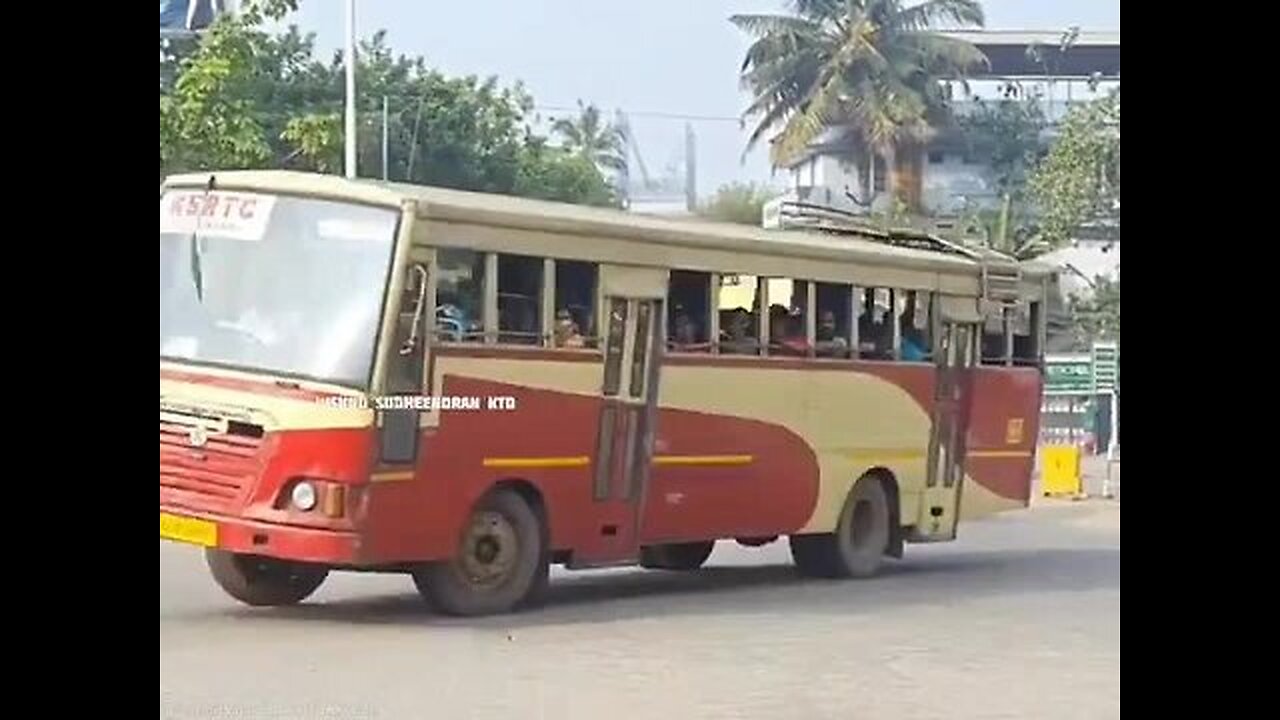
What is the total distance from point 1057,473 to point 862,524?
7.94ft

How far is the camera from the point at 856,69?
890 cm

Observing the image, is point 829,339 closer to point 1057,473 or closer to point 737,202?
point 737,202

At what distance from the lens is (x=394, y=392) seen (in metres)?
9.47

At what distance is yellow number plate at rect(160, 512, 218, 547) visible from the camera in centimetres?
945

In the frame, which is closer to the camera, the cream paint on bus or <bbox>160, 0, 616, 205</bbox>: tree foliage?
<bbox>160, 0, 616, 205</bbox>: tree foliage

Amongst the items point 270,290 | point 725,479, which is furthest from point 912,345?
point 270,290

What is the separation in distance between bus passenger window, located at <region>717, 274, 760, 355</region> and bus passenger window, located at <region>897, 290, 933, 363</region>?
1259mm

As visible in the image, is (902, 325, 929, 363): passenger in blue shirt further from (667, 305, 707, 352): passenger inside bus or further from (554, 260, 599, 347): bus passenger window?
(554, 260, 599, 347): bus passenger window

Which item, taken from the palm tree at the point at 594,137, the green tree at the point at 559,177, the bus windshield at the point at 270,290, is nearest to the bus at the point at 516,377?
the bus windshield at the point at 270,290

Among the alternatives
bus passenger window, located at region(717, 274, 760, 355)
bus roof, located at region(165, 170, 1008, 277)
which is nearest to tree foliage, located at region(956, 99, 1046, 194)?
bus roof, located at region(165, 170, 1008, 277)

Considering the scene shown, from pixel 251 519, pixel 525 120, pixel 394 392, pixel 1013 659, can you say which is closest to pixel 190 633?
pixel 251 519

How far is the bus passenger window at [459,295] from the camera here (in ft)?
31.5

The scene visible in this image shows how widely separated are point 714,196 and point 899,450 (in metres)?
3.83
